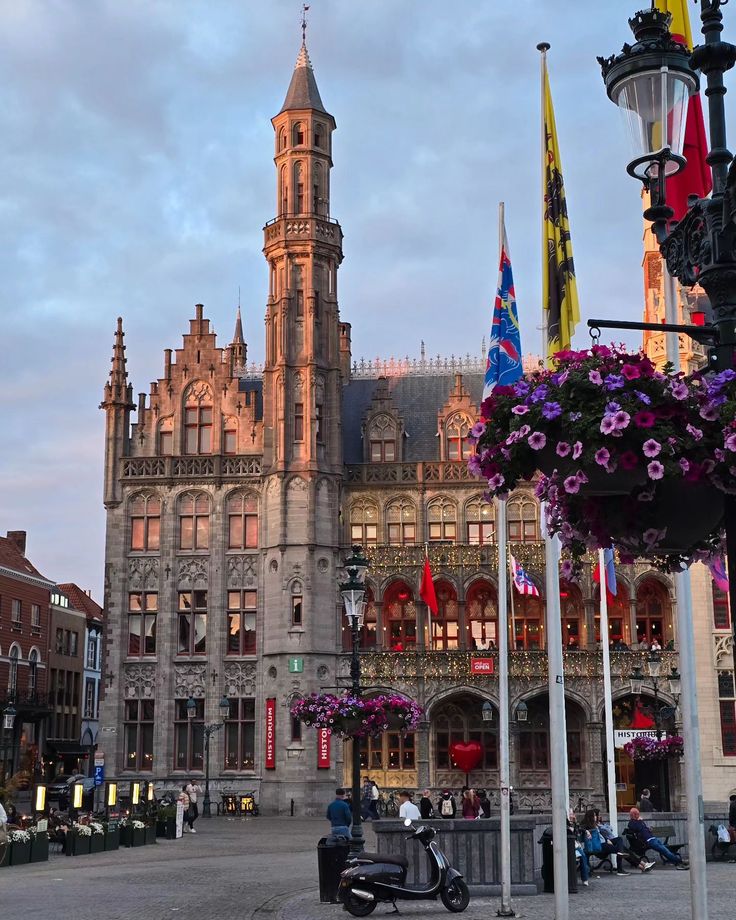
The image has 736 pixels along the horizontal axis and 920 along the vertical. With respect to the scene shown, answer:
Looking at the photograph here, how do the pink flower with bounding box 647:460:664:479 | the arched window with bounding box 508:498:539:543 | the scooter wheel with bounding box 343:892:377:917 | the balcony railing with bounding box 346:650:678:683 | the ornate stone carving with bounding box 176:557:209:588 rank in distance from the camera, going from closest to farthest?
the pink flower with bounding box 647:460:664:479 → the scooter wheel with bounding box 343:892:377:917 → the balcony railing with bounding box 346:650:678:683 → the arched window with bounding box 508:498:539:543 → the ornate stone carving with bounding box 176:557:209:588

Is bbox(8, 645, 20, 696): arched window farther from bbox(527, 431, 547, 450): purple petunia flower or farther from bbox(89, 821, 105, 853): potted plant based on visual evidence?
bbox(527, 431, 547, 450): purple petunia flower

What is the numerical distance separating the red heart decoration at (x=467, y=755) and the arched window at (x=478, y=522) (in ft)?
27.0

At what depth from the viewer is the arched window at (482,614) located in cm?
4800

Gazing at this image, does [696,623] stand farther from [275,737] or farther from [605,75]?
[605,75]

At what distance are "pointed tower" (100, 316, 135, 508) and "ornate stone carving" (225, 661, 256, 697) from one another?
8.78 metres

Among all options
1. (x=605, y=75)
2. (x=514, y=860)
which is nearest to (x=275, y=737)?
(x=514, y=860)

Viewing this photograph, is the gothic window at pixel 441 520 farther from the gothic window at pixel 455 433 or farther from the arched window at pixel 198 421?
the arched window at pixel 198 421

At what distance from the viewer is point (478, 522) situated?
48656 mm

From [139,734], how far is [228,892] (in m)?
29.4

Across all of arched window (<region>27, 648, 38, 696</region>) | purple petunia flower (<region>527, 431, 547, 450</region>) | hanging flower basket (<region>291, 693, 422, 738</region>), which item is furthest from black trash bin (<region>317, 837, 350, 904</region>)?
arched window (<region>27, 648, 38, 696</region>)

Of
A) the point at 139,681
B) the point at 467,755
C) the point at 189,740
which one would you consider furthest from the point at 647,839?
the point at 139,681

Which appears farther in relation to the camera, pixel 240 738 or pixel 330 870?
pixel 240 738

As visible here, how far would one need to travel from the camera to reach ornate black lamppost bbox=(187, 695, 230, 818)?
145ft

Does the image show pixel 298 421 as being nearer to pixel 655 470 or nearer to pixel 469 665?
pixel 469 665
